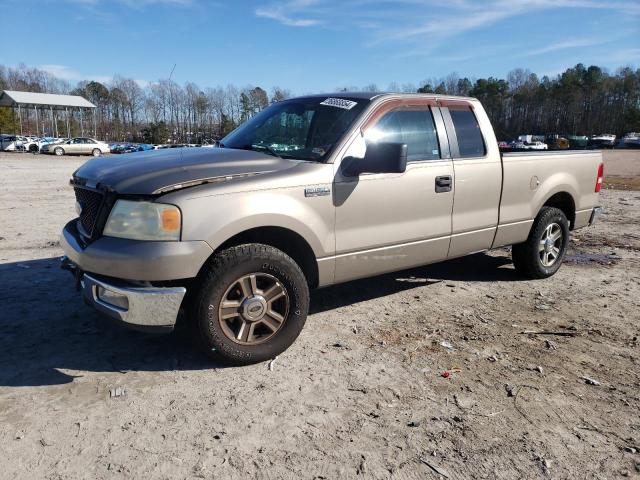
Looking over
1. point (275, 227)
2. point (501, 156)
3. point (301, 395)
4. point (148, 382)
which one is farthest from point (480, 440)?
point (501, 156)

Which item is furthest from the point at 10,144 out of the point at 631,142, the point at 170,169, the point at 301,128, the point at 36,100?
the point at 631,142

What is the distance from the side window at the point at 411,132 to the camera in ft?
13.8

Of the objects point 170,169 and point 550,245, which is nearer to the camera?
point 170,169

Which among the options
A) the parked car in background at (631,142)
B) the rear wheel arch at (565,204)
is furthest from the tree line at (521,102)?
the rear wheel arch at (565,204)

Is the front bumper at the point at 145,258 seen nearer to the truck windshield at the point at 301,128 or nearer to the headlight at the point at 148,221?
the headlight at the point at 148,221

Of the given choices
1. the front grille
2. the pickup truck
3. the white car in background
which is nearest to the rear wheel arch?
the pickup truck

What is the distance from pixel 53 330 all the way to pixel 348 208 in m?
2.59

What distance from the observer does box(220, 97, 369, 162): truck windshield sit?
408 centimetres

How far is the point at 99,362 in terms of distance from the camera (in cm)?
361

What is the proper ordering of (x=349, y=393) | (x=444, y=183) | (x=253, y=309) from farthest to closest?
1. (x=444, y=183)
2. (x=253, y=309)
3. (x=349, y=393)

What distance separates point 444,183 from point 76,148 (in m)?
46.1

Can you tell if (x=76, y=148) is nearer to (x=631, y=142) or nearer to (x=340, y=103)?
(x=340, y=103)

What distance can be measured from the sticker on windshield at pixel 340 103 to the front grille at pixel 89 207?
206 cm

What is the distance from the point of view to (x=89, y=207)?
3.62m
